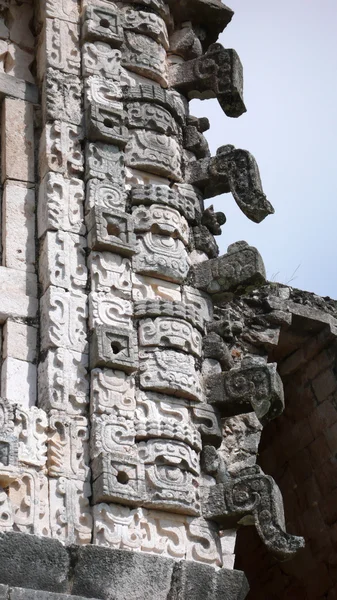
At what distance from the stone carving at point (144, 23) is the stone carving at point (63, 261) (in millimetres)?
1616

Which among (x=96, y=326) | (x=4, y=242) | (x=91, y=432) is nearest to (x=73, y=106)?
(x=4, y=242)

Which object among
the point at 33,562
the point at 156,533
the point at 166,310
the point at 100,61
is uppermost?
the point at 100,61

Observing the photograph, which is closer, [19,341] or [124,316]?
[19,341]

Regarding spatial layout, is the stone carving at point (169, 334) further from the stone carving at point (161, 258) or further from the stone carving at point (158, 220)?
the stone carving at point (158, 220)

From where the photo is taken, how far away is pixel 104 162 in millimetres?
8055

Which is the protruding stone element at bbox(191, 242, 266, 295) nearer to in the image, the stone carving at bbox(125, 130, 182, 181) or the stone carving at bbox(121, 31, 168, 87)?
the stone carving at bbox(125, 130, 182, 181)

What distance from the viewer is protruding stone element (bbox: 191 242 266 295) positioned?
8.00 metres

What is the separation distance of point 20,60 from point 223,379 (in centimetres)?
229

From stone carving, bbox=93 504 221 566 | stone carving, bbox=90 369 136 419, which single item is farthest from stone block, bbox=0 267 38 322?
stone carving, bbox=93 504 221 566

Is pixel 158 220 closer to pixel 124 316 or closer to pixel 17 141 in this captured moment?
pixel 124 316

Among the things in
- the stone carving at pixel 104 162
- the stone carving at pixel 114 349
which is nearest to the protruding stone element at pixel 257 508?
the stone carving at pixel 114 349

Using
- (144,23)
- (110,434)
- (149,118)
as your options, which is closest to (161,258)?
(149,118)

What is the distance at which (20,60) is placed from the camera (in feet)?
27.8

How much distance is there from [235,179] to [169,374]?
1.42 m
